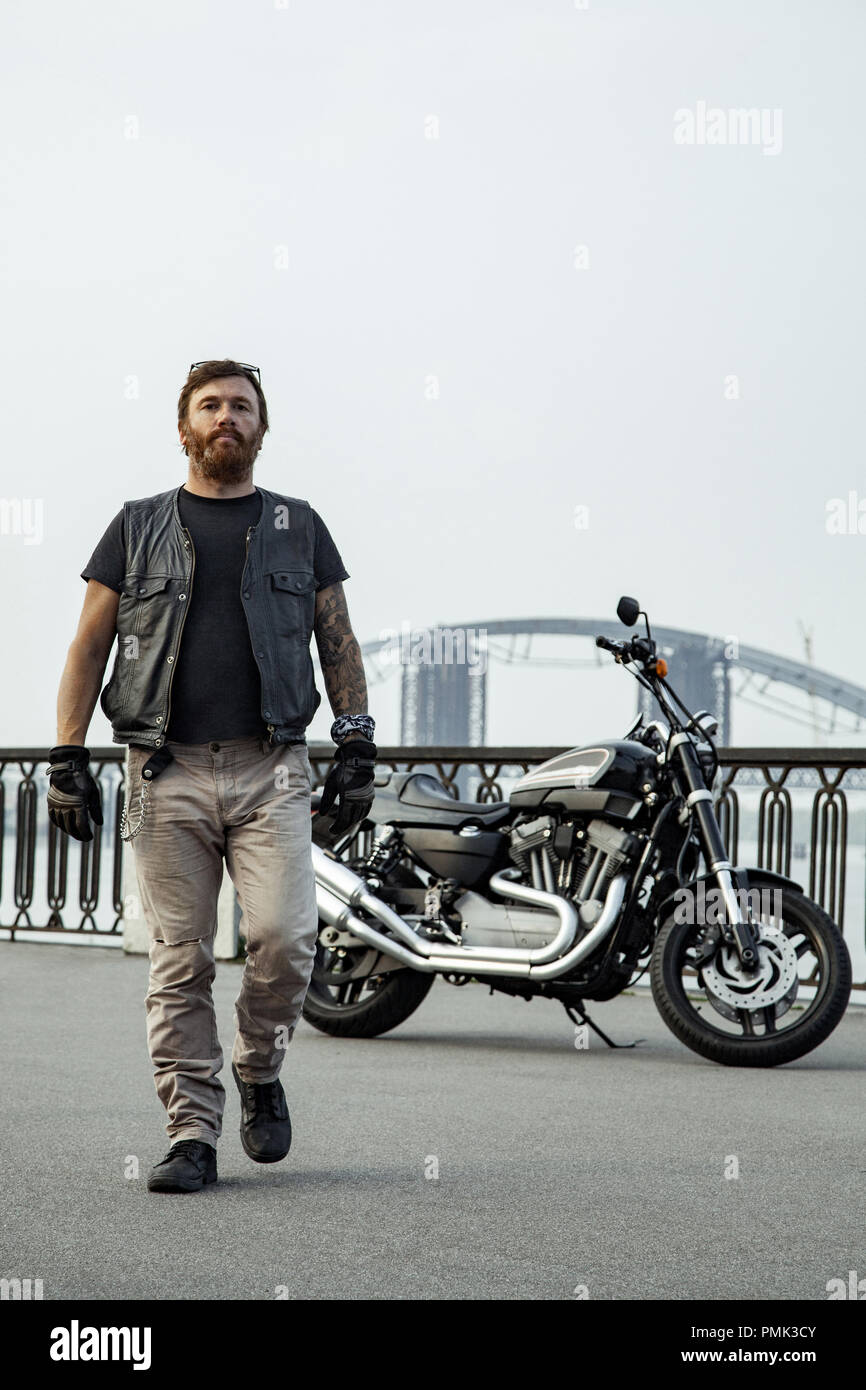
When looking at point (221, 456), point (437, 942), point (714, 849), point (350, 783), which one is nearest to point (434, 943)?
point (437, 942)

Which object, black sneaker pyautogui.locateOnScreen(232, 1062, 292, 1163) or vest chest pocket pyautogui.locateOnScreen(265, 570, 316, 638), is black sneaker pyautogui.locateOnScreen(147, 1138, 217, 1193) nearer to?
black sneaker pyautogui.locateOnScreen(232, 1062, 292, 1163)

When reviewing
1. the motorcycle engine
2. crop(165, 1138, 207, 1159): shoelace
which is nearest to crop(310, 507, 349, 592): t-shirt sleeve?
crop(165, 1138, 207, 1159): shoelace

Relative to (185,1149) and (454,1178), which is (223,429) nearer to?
(185,1149)

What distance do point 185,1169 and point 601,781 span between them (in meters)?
2.80

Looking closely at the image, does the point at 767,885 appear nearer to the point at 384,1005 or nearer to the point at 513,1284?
the point at 384,1005

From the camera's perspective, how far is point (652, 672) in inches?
241

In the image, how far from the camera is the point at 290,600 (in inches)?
158

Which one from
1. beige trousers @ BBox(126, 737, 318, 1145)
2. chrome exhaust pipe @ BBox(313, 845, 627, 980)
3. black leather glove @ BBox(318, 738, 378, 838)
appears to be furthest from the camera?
chrome exhaust pipe @ BBox(313, 845, 627, 980)

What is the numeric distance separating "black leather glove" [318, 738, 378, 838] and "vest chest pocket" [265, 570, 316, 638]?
0.34 meters

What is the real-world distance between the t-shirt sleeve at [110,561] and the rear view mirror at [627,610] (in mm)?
2357

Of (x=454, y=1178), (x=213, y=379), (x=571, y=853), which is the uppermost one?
(x=213, y=379)

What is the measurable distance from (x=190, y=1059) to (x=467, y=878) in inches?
104

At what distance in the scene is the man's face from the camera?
157 inches
